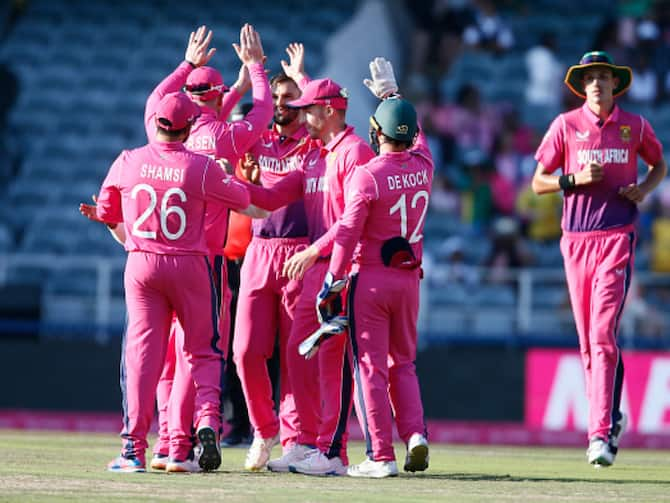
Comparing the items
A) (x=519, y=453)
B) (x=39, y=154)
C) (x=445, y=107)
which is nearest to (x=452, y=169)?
(x=445, y=107)

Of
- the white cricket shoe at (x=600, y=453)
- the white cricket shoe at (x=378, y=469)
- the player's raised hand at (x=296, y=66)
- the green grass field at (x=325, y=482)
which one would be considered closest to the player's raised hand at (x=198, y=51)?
the player's raised hand at (x=296, y=66)

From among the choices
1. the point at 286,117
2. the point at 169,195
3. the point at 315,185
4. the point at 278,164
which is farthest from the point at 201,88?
the point at 169,195

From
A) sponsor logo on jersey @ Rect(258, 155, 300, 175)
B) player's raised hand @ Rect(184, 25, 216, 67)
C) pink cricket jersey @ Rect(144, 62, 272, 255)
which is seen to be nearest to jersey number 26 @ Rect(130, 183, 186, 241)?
pink cricket jersey @ Rect(144, 62, 272, 255)

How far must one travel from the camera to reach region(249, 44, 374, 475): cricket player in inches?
368

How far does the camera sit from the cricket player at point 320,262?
934 centimetres

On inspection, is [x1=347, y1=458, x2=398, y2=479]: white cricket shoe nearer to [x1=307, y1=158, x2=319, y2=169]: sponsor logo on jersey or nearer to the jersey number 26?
the jersey number 26

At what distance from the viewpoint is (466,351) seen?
55.6 feet

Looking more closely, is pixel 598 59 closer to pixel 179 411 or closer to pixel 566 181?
pixel 566 181

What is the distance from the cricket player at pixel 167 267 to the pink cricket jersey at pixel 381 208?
2.28ft

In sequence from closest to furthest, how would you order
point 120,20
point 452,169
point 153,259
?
1. point 153,259
2. point 452,169
3. point 120,20

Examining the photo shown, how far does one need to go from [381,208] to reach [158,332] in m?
1.52

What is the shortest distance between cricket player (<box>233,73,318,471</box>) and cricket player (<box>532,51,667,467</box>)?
1852 millimetres

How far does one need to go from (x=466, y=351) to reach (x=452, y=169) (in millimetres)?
4337

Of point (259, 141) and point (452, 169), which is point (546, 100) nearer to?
point (452, 169)
